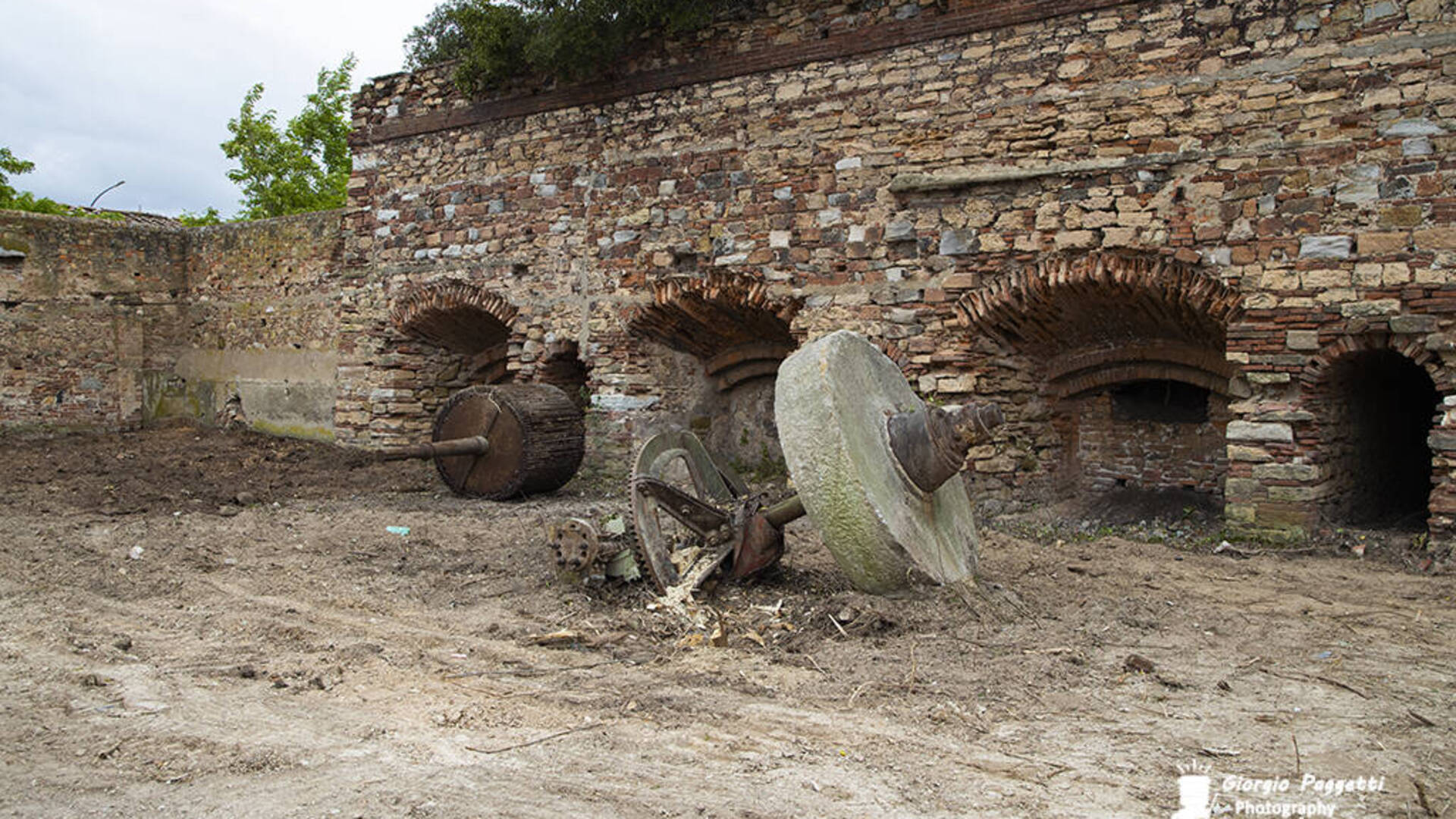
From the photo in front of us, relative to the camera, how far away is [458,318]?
1129 centimetres

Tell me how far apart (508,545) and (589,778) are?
3.90 meters

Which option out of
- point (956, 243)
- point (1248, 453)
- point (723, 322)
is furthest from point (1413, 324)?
point (723, 322)

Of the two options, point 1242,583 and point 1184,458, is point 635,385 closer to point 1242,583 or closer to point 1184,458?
point 1184,458

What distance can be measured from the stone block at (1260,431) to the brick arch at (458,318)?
6.63 metres

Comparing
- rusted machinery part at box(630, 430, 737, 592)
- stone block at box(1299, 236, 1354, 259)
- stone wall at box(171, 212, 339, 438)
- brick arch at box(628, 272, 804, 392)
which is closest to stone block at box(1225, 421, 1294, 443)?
stone block at box(1299, 236, 1354, 259)

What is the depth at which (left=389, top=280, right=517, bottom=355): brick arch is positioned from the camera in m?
10.7

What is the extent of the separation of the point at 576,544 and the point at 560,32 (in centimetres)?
574

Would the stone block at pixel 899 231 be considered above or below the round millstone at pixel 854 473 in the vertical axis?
above

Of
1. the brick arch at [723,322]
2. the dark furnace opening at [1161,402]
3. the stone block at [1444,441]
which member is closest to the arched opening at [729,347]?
the brick arch at [723,322]

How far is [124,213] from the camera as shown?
16.1m

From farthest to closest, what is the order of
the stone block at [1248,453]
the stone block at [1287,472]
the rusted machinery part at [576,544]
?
the stone block at [1248,453] → the stone block at [1287,472] → the rusted machinery part at [576,544]

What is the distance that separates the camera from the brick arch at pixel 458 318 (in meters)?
10.7

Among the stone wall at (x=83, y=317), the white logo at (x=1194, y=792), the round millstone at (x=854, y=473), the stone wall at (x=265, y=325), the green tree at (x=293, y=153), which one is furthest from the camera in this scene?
the green tree at (x=293, y=153)

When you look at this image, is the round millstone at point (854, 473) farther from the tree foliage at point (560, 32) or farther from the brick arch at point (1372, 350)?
the tree foliage at point (560, 32)
